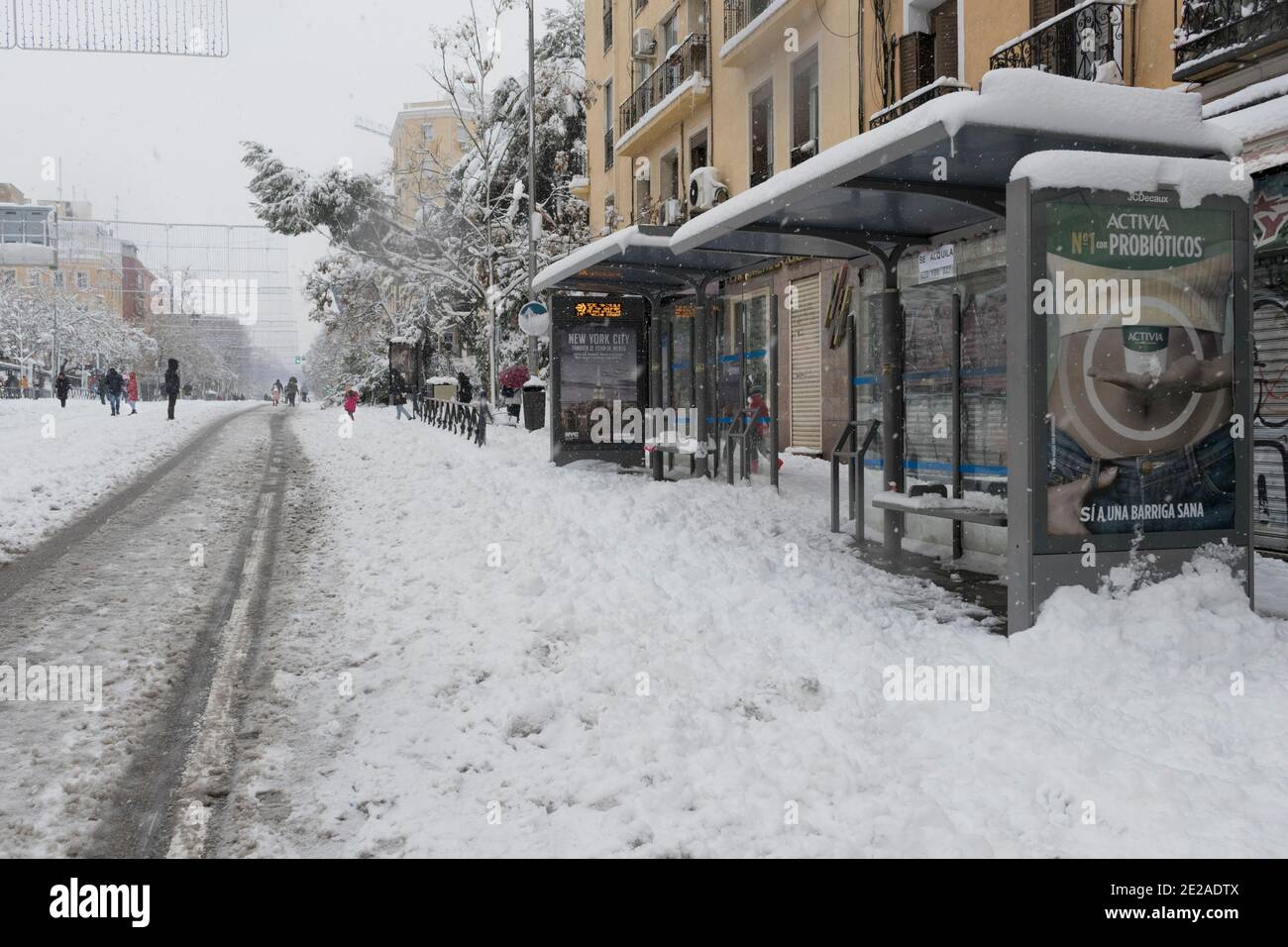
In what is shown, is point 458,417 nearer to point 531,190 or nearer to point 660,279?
point 531,190

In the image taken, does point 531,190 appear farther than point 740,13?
Yes

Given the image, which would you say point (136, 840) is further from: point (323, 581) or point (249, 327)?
point (249, 327)

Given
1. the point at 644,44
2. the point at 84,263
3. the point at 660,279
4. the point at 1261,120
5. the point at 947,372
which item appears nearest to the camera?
the point at 947,372

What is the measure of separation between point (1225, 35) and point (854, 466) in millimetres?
5052

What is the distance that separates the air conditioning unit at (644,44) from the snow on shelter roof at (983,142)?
71.6ft

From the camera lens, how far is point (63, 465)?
14.1 metres

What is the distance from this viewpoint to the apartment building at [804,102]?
8.86 m

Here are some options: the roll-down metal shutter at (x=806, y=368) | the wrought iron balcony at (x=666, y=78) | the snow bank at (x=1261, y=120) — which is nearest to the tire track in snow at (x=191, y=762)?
the snow bank at (x=1261, y=120)

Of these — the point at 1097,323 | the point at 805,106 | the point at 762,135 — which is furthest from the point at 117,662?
the point at 762,135

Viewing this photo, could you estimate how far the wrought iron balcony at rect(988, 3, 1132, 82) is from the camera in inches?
435

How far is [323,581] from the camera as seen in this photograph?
7039mm

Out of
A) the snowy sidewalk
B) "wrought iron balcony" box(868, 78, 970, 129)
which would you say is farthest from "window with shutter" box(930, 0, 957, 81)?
the snowy sidewalk

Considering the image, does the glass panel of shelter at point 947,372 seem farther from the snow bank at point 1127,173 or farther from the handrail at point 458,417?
the handrail at point 458,417

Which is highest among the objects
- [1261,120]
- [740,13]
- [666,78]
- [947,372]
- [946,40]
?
[666,78]
